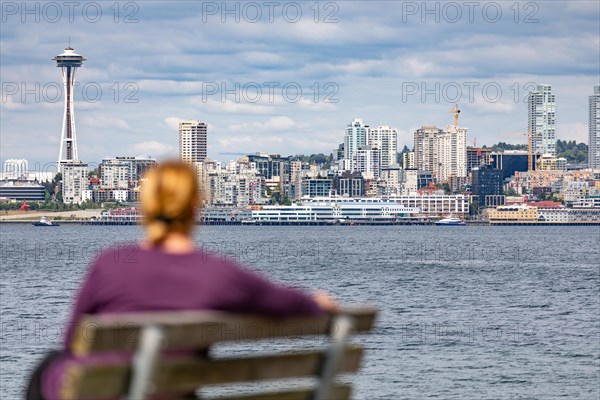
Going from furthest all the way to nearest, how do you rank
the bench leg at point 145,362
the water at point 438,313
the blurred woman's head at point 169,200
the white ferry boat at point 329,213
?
the white ferry boat at point 329,213 < the water at point 438,313 < the blurred woman's head at point 169,200 < the bench leg at point 145,362

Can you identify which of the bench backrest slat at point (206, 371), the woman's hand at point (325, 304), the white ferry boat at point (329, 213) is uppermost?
the woman's hand at point (325, 304)

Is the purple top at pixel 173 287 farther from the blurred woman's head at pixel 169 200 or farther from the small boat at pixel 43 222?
the small boat at pixel 43 222

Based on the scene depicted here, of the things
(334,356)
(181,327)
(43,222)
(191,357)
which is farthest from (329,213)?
(181,327)

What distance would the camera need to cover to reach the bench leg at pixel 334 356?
11.1ft

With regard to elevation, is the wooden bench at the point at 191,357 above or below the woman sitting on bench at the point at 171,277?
below

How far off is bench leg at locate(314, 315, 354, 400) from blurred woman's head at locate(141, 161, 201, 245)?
1.48 feet

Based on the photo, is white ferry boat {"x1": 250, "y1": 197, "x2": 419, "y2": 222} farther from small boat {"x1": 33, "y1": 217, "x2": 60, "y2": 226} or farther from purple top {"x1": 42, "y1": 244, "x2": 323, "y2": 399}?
purple top {"x1": 42, "y1": 244, "x2": 323, "y2": 399}

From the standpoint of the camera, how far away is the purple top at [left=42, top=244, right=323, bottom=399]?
3.30 meters

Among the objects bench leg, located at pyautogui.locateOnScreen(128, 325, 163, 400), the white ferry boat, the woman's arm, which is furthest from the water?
the white ferry boat

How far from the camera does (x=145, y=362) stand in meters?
3.04

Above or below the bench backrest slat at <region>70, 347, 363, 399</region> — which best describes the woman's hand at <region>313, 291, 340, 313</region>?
above

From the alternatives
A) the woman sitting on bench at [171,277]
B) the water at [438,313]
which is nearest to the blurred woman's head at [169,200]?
the woman sitting on bench at [171,277]

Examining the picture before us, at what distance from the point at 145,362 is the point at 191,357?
314mm

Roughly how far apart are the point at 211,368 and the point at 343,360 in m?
0.38
